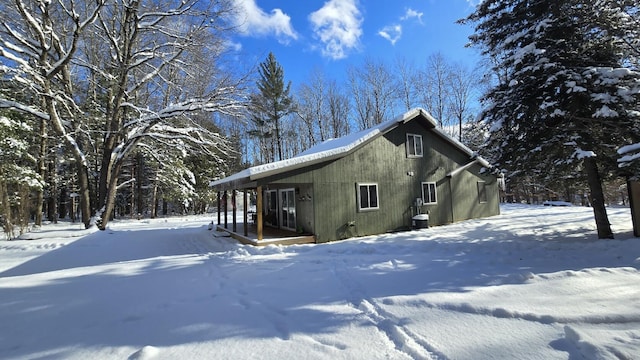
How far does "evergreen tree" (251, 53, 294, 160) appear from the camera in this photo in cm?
2625

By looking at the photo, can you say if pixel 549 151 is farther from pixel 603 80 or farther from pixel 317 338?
pixel 317 338

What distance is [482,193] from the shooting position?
15234mm

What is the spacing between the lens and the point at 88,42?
14.6 meters

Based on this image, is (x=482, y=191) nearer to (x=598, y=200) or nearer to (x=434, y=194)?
(x=434, y=194)

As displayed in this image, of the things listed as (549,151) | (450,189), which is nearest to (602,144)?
(549,151)

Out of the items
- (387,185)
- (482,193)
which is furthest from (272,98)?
(482,193)

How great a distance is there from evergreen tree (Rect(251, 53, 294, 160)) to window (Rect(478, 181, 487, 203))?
17237mm

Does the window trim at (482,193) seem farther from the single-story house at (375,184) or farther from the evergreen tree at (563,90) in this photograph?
the evergreen tree at (563,90)

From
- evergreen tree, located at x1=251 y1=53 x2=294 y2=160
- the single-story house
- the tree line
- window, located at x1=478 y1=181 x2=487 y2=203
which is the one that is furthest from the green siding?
evergreen tree, located at x1=251 y1=53 x2=294 y2=160

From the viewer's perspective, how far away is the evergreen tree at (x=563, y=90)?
6699 mm

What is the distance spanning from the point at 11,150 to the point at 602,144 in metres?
21.4

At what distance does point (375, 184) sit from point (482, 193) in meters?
7.34

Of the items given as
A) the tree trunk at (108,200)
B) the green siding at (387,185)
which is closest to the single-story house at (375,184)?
the green siding at (387,185)

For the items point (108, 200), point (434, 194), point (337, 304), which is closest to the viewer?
point (337, 304)
